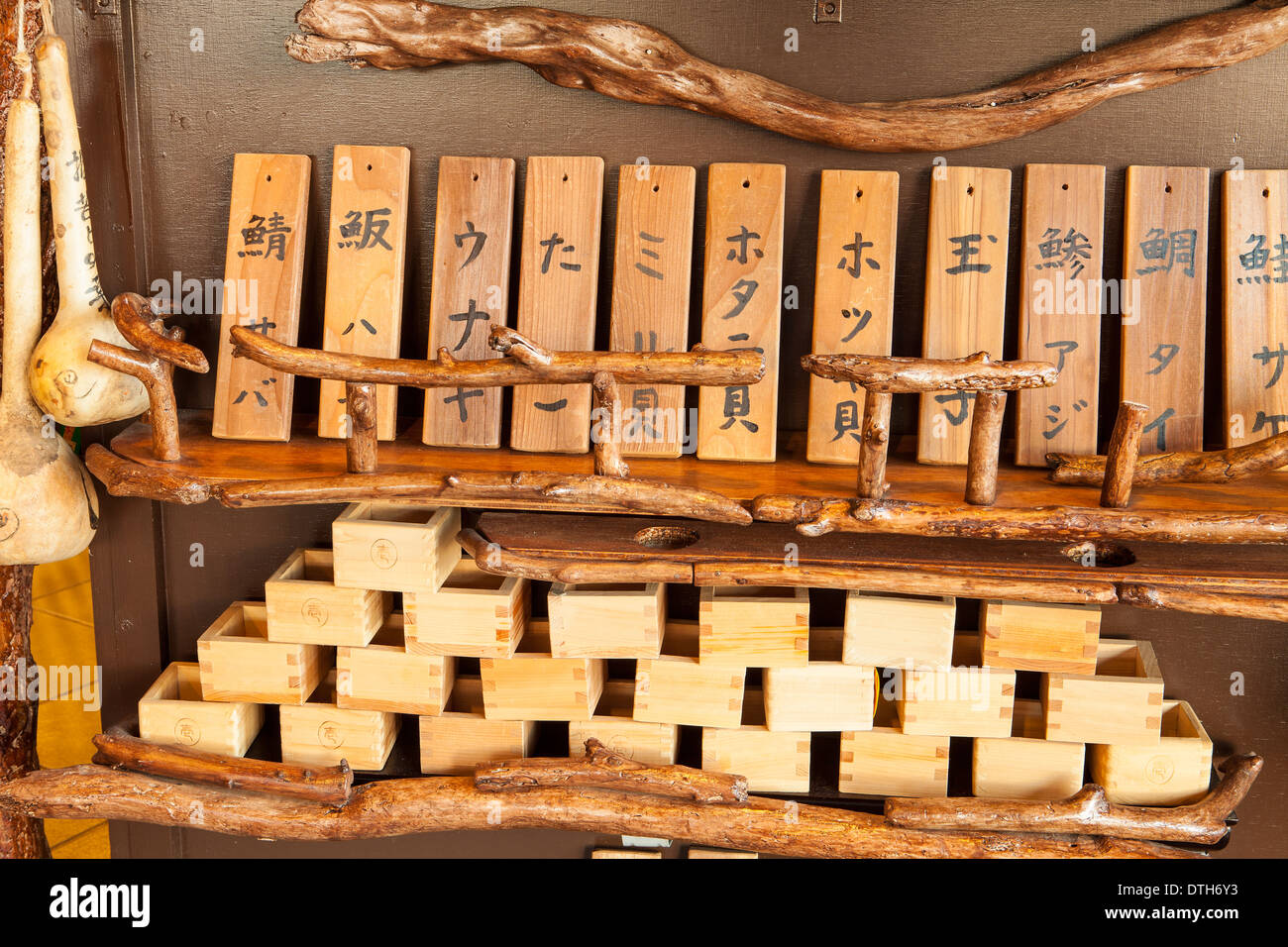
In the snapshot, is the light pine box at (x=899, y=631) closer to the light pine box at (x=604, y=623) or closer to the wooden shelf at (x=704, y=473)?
the wooden shelf at (x=704, y=473)

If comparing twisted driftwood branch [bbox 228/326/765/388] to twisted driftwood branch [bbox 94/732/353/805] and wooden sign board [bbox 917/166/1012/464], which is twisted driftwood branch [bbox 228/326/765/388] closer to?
wooden sign board [bbox 917/166/1012/464]

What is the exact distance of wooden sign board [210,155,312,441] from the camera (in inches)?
82.0

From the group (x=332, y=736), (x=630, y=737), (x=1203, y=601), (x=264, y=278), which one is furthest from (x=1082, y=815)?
(x=264, y=278)

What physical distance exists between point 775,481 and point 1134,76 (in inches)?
40.5

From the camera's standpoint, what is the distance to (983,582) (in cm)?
179

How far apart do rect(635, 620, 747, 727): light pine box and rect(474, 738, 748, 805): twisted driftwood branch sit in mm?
98

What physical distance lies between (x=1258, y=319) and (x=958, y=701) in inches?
36.6

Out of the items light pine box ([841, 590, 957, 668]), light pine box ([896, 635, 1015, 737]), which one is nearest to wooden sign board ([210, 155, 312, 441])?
light pine box ([841, 590, 957, 668])

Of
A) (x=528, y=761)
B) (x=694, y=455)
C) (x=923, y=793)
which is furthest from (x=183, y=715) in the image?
(x=923, y=793)

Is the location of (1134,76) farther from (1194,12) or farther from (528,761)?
(528,761)

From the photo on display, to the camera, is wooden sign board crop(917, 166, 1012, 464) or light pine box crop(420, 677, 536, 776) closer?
wooden sign board crop(917, 166, 1012, 464)

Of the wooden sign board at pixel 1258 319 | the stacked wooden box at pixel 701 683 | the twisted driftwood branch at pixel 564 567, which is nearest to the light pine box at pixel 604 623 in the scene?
the stacked wooden box at pixel 701 683

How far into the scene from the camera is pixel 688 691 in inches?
79.4

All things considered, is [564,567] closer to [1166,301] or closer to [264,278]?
[264,278]
